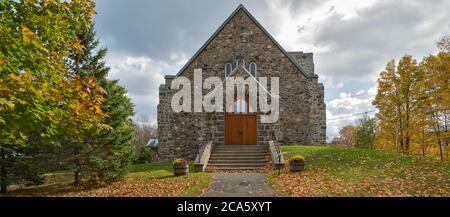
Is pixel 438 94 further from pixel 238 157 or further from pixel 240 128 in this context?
pixel 238 157


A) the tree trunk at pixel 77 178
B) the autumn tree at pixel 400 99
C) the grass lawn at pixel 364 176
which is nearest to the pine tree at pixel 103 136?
the tree trunk at pixel 77 178

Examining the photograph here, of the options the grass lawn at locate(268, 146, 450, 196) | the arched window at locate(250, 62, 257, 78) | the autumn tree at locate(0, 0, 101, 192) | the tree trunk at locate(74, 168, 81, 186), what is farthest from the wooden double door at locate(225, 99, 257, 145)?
the autumn tree at locate(0, 0, 101, 192)

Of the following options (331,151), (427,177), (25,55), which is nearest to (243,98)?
(331,151)

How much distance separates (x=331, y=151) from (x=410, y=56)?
1732 centimetres

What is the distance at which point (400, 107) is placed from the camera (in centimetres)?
2759

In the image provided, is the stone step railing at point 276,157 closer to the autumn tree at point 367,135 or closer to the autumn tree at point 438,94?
the autumn tree at point 438,94

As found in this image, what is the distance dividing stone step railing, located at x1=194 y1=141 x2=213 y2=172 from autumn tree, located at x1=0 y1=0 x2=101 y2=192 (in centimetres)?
843

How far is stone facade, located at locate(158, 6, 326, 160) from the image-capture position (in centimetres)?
2114

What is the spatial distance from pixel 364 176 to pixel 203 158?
793cm

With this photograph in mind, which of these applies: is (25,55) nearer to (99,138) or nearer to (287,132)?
(99,138)

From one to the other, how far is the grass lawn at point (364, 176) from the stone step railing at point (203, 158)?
3.95m

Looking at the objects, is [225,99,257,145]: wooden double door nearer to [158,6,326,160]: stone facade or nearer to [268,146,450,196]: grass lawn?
[158,6,326,160]: stone facade

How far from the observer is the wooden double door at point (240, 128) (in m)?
19.6
